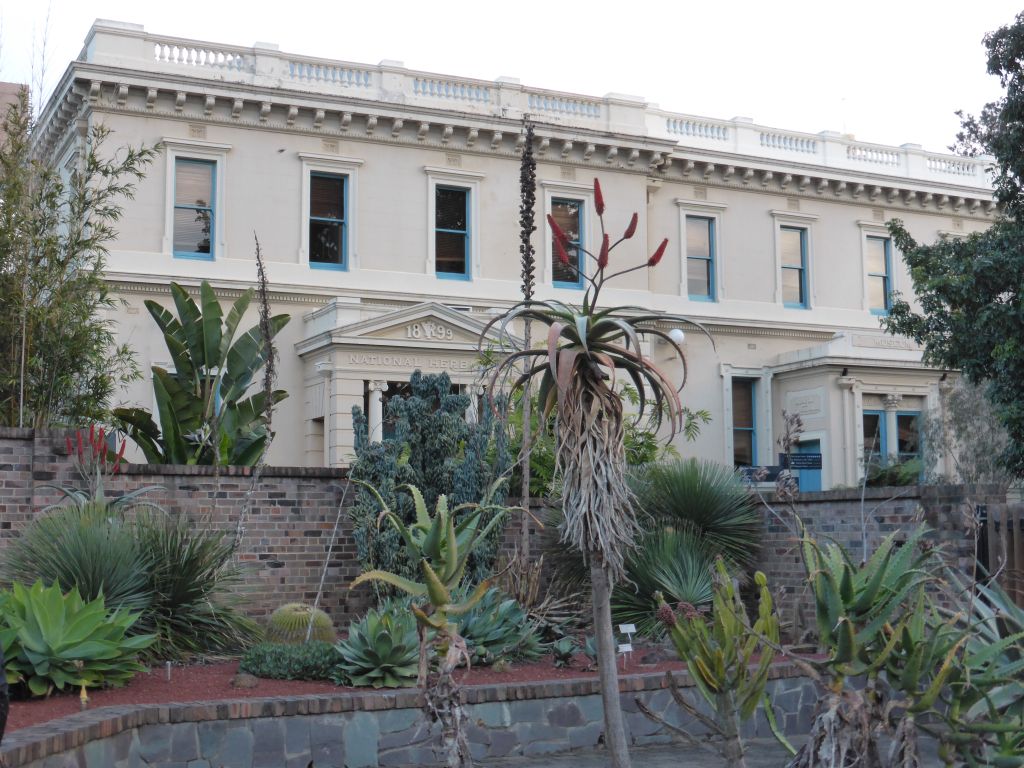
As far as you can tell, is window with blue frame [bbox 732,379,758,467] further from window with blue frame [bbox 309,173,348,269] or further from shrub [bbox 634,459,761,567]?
shrub [bbox 634,459,761,567]

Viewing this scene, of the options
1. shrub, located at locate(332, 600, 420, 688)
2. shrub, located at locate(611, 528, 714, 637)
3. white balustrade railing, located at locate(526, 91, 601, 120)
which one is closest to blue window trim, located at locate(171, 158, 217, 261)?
white balustrade railing, located at locate(526, 91, 601, 120)

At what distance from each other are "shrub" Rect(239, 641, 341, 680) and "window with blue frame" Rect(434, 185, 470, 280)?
16.7m

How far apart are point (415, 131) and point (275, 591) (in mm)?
15270

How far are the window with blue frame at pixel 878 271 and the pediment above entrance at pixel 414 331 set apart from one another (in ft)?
41.7

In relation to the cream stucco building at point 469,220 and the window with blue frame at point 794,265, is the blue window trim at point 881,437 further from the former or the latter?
the window with blue frame at point 794,265

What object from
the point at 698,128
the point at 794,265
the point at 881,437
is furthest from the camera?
the point at 794,265

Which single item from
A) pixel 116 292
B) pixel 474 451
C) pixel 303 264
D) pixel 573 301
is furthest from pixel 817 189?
pixel 474 451

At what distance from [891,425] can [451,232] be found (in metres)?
11.3

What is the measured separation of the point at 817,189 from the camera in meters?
30.3

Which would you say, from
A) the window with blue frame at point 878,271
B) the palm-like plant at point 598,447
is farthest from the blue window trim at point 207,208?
the palm-like plant at point 598,447

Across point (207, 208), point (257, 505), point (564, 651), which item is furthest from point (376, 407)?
point (564, 651)

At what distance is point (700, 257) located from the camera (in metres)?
29.0

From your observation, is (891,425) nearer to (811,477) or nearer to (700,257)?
(811,477)

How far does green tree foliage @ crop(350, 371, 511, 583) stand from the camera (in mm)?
12016
